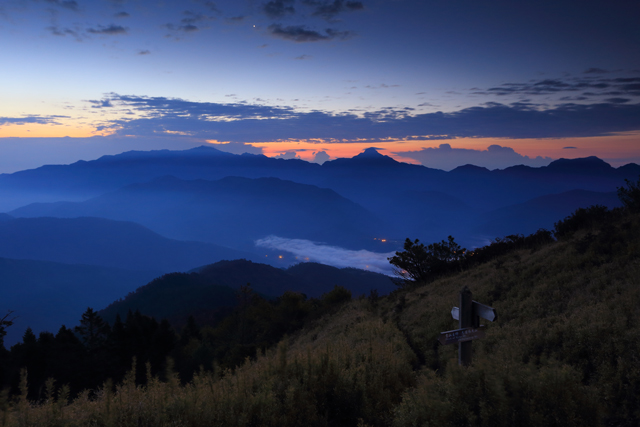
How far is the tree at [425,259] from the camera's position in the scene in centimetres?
2134

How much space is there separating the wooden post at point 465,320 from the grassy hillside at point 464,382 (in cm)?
26

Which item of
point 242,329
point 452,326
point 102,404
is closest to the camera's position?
point 102,404

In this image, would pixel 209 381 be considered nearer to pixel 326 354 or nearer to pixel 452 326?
pixel 326 354

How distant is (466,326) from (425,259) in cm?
1752

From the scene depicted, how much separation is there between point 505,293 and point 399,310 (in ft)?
17.7

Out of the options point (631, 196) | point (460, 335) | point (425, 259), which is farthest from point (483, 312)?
point (425, 259)

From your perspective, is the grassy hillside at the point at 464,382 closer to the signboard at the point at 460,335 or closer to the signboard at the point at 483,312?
the signboard at the point at 460,335

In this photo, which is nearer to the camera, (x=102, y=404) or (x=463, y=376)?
(x=463, y=376)

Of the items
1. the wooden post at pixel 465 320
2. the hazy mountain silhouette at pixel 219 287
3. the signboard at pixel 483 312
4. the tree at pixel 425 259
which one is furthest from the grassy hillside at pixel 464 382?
the hazy mountain silhouette at pixel 219 287

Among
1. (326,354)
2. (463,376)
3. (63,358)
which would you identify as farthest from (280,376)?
(63,358)

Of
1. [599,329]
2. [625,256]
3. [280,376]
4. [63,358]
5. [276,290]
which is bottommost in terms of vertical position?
[276,290]

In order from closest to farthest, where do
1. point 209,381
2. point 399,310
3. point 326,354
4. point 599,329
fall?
point 209,381
point 599,329
point 326,354
point 399,310

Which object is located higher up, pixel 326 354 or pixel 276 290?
pixel 326 354

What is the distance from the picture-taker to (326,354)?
6340 millimetres
